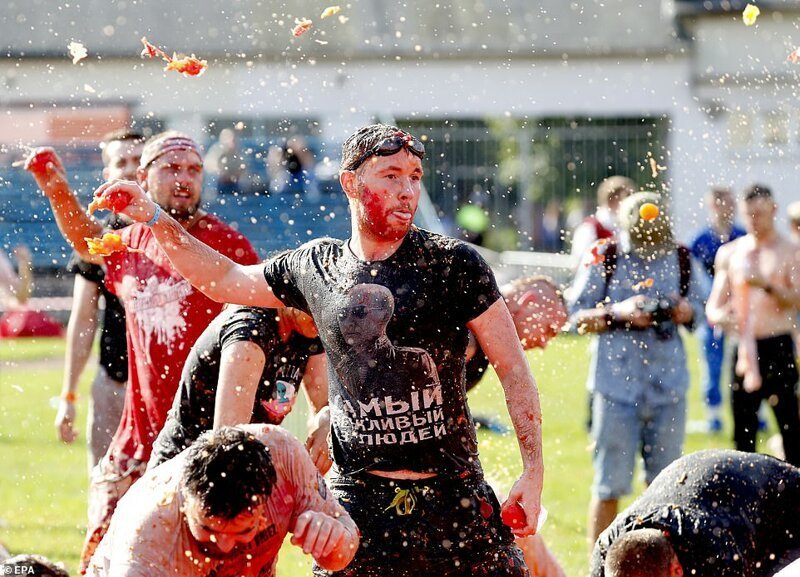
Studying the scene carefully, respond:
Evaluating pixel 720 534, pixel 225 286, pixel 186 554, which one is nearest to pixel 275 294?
pixel 225 286

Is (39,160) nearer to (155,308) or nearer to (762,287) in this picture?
(155,308)

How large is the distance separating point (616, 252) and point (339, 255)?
120 inches

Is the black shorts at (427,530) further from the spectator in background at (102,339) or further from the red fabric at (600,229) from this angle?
the red fabric at (600,229)

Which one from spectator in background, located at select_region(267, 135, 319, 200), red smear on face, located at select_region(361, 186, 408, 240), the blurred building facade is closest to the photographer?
red smear on face, located at select_region(361, 186, 408, 240)

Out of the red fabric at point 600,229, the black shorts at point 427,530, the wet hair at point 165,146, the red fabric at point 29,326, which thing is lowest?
the red fabric at point 29,326

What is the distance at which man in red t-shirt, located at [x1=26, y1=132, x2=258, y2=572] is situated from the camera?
480 cm

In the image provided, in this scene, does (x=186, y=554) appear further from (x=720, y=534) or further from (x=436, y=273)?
(x=720, y=534)

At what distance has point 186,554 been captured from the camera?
10.5ft

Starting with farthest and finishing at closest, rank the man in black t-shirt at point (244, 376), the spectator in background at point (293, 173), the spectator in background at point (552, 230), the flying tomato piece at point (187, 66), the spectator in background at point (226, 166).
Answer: the spectator in background at point (552, 230), the spectator in background at point (293, 173), the spectator in background at point (226, 166), the flying tomato piece at point (187, 66), the man in black t-shirt at point (244, 376)

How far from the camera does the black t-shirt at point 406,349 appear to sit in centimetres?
361

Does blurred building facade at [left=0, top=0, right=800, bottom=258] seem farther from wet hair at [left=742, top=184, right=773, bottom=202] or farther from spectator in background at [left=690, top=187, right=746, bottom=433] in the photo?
wet hair at [left=742, top=184, right=773, bottom=202]

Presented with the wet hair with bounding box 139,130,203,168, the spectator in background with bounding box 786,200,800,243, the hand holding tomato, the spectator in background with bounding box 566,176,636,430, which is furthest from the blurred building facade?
the wet hair with bounding box 139,130,203,168

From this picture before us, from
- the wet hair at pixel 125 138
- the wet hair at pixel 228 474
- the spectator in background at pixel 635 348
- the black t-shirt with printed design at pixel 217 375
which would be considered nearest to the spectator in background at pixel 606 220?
the spectator in background at pixel 635 348

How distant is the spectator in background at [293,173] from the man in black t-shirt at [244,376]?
543 inches
